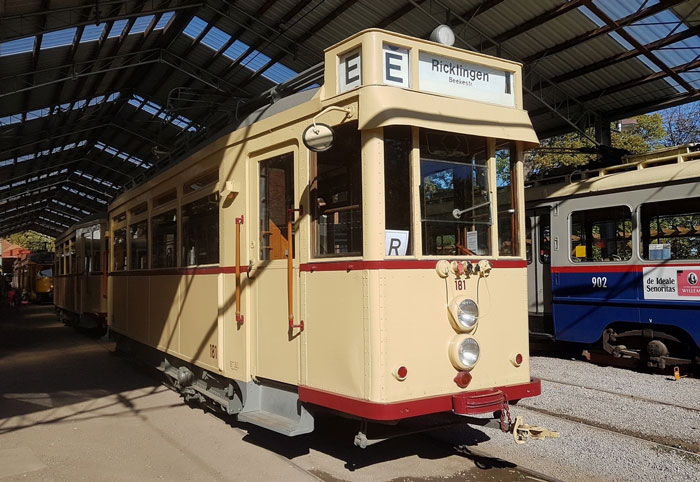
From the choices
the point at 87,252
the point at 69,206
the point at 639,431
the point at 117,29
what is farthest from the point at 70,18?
the point at 69,206

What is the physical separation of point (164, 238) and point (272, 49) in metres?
9.66

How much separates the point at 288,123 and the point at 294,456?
279 centimetres

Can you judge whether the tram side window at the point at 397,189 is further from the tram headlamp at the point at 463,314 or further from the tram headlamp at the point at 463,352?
the tram headlamp at the point at 463,352

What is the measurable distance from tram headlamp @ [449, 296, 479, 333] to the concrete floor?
119 cm

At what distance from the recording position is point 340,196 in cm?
431

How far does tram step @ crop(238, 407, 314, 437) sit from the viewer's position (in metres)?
4.36

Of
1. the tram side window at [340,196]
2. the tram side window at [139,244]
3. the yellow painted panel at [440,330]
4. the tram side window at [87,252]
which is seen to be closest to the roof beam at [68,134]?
the tram side window at [87,252]

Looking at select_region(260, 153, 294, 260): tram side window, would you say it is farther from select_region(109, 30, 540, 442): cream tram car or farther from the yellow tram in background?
the yellow tram in background

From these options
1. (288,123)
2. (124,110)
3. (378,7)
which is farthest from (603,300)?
(124,110)

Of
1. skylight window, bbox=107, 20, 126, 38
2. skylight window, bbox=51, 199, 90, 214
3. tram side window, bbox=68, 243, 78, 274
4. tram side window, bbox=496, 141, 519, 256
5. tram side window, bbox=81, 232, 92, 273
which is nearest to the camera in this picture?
tram side window, bbox=496, 141, 519, 256

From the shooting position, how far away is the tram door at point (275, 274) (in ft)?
15.1

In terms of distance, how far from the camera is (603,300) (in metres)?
8.97

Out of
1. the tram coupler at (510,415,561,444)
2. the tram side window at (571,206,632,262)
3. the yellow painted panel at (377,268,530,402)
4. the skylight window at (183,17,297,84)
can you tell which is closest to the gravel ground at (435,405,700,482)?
the tram coupler at (510,415,561,444)

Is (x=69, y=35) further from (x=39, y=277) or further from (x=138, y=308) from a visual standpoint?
(x=39, y=277)
